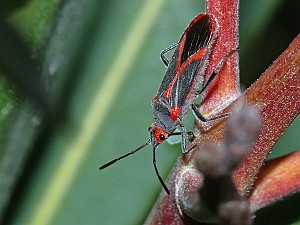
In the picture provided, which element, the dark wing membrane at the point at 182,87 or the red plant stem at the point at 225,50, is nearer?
the red plant stem at the point at 225,50

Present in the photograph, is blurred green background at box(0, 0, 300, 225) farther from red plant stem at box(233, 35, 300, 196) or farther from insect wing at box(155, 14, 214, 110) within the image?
red plant stem at box(233, 35, 300, 196)

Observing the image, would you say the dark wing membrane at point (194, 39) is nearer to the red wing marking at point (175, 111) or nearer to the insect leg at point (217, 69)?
the red wing marking at point (175, 111)

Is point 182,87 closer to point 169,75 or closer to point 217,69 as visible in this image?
point 169,75

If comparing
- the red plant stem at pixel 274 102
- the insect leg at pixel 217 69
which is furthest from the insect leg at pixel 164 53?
the red plant stem at pixel 274 102

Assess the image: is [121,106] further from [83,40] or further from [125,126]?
[83,40]

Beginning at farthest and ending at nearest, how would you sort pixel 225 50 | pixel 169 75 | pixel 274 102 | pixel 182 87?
pixel 182 87 → pixel 169 75 → pixel 225 50 → pixel 274 102

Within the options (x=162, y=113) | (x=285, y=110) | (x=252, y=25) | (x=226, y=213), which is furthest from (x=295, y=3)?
(x=226, y=213)

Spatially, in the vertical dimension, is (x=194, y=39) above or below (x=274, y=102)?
below

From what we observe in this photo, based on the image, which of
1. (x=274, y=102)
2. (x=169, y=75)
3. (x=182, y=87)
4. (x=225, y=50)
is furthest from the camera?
(x=182, y=87)

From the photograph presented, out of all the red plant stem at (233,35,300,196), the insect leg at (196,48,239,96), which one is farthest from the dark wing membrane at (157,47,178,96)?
the red plant stem at (233,35,300,196)

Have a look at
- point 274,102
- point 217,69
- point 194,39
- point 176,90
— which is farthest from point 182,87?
point 274,102

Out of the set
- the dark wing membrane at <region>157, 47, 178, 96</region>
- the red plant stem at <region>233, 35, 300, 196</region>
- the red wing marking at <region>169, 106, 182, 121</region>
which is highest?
the red plant stem at <region>233, 35, 300, 196</region>
